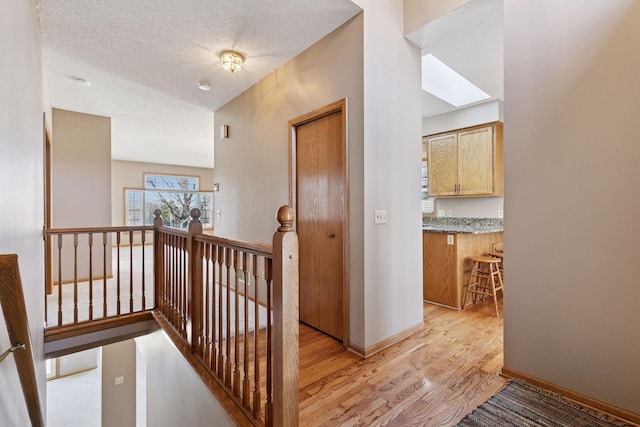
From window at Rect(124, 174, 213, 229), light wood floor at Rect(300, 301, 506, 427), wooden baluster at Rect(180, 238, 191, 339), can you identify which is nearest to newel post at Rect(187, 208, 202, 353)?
wooden baluster at Rect(180, 238, 191, 339)

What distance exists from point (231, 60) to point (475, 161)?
341 cm

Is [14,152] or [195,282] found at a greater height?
[14,152]

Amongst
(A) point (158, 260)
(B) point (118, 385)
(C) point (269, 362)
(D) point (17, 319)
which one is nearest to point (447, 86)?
(C) point (269, 362)

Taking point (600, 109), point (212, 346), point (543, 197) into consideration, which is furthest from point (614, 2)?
point (212, 346)

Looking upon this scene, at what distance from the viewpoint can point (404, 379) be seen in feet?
6.43

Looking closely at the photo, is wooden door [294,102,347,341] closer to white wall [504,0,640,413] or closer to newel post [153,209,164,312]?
white wall [504,0,640,413]

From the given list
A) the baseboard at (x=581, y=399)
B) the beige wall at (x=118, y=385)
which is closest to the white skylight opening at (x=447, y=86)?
the baseboard at (x=581, y=399)

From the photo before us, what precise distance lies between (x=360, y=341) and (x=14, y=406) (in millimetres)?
1916

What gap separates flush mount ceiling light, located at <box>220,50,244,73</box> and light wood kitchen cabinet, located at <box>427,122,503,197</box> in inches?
123

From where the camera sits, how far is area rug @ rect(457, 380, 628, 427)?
1521 mm

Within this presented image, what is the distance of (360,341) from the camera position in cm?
230

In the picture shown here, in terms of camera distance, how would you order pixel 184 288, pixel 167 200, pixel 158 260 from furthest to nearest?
pixel 167 200
pixel 158 260
pixel 184 288

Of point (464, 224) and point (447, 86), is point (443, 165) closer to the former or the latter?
point (464, 224)

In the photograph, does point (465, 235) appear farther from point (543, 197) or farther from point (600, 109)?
point (600, 109)
